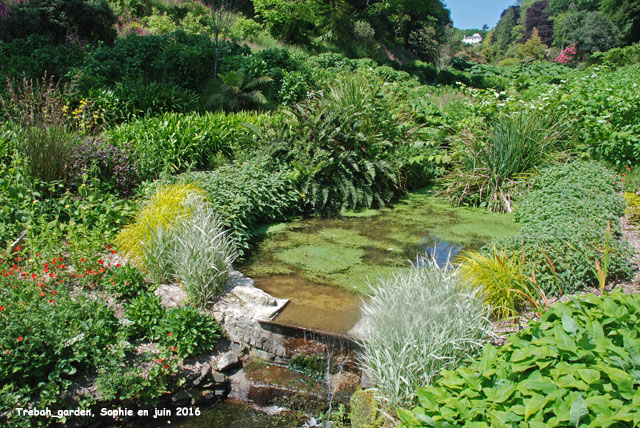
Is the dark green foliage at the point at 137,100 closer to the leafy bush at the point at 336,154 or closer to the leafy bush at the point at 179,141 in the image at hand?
the leafy bush at the point at 179,141

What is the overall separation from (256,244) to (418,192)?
11.6 feet

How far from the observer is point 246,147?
743cm

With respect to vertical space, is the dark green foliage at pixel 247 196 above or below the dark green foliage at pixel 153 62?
below

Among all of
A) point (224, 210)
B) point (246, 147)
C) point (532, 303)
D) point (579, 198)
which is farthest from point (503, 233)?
point (246, 147)

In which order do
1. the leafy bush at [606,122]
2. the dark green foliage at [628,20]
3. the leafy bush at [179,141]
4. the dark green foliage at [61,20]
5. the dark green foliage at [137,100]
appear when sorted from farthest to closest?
the dark green foliage at [628,20]
the dark green foliage at [61,20]
the dark green foliage at [137,100]
the leafy bush at [606,122]
the leafy bush at [179,141]

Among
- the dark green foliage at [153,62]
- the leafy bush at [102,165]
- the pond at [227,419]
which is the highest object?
the dark green foliage at [153,62]

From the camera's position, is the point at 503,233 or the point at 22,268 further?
the point at 503,233

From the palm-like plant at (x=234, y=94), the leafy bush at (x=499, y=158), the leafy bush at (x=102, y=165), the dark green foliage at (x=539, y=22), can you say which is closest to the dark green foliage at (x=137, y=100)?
the palm-like plant at (x=234, y=94)

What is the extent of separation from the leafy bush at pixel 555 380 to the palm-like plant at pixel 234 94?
8.50m

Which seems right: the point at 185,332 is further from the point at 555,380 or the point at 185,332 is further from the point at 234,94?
the point at 234,94

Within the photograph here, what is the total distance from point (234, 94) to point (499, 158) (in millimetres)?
5907

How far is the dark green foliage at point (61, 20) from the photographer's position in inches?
471

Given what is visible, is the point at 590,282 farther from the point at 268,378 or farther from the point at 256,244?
the point at 256,244

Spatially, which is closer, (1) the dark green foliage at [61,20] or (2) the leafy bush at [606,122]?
(2) the leafy bush at [606,122]
